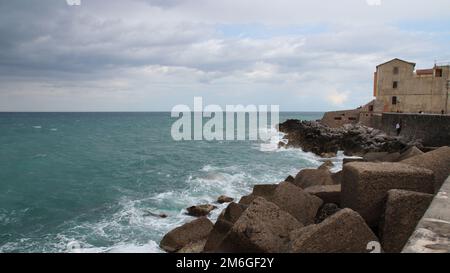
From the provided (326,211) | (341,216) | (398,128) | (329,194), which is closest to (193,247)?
(326,211)

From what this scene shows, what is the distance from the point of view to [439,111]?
94.6 feet

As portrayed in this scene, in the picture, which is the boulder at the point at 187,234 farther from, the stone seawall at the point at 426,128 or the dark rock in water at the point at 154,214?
the stone seawall at the point at 426,128

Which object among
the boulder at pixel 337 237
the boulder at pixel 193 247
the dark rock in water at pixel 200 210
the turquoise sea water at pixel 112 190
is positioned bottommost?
the turquoise sea water at pixel 112 190

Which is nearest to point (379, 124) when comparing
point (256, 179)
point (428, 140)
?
point (428, 140)

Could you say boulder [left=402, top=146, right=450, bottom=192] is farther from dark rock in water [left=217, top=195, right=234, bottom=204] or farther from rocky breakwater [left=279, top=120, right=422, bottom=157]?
rocky breakwater [left=279, top=120, right=422, bottom=157]

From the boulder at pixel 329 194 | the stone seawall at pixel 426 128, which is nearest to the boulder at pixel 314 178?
the boulder at pixel 329 194

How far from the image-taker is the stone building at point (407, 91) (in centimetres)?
2870

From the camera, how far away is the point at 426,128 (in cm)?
2212

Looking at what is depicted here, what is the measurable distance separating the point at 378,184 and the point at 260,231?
1.99 m

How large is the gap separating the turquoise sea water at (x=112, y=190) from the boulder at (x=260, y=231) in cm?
369

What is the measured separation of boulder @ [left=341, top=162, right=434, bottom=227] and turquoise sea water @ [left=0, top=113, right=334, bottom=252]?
5105 mm

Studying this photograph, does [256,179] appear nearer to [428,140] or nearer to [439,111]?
[428,140]

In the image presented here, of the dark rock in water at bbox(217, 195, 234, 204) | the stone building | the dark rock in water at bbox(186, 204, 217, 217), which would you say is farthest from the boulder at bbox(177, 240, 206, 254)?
the stone building

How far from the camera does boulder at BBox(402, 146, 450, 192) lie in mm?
7262
